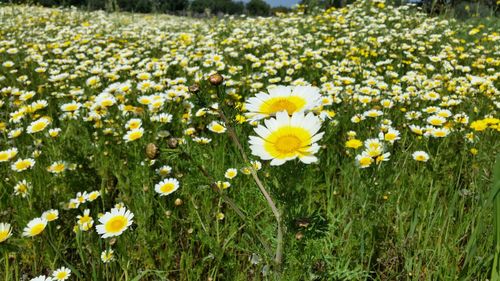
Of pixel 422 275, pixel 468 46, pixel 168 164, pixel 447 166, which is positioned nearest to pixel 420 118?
pixel 447 166

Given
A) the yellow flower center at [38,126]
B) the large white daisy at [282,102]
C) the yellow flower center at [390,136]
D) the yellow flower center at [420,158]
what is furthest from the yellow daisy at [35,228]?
the yellow flower center at [420,158]

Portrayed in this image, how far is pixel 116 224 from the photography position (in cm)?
178

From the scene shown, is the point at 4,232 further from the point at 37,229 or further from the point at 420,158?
the point at 420,158

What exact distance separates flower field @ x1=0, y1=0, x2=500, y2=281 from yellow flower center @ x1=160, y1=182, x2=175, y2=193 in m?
0.02

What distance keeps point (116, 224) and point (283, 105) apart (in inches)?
40.6

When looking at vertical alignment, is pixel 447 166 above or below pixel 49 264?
above

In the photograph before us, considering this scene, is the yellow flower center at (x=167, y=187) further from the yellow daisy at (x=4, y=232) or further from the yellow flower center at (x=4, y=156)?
the yellow flower center at (x=4, y=156)

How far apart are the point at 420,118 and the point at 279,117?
2485mm

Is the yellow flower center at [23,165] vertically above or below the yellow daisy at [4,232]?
above

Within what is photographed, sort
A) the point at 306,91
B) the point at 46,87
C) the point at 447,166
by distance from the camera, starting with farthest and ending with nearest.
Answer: the point at 46,87
the point at 447,166
the point at 306,91

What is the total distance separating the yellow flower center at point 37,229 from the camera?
181cm

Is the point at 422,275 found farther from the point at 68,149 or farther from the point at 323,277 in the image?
the point at 68,149

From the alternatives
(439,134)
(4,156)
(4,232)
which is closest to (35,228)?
(4,232)

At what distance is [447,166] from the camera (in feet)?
7.85
